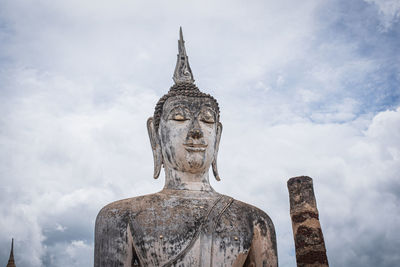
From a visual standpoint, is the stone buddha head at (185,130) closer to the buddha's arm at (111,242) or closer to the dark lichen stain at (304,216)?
the buddha's arm at (111,242)

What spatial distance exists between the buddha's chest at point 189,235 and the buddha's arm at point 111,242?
125 mm

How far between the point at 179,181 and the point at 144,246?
1.08 meters

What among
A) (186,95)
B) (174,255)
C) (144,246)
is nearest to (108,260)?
(144,246)

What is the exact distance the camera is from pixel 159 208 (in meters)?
5.59

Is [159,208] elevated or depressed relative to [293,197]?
depressed

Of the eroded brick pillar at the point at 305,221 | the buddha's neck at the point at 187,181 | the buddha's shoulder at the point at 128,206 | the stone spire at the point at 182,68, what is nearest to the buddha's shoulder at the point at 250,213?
the buddha's neck at the point at 187,181

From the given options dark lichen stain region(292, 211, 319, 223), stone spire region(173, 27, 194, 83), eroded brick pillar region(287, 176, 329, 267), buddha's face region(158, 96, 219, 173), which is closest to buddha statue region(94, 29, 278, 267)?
buddha's face region(158, 96, 219, 173)

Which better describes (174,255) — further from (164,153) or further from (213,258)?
(164,153)

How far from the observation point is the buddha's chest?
5285 millimetres

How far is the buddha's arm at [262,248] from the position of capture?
18.6ft

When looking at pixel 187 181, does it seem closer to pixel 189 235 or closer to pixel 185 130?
pixel 185 130

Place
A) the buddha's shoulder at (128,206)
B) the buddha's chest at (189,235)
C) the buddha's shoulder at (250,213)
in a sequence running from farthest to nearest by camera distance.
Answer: the buddha's shoulder at (250,213) < the buddha's shoulder at (128,206) < the buddha's chest at (189,235)

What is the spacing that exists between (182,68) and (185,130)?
1.28m

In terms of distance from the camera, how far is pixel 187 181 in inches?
239
